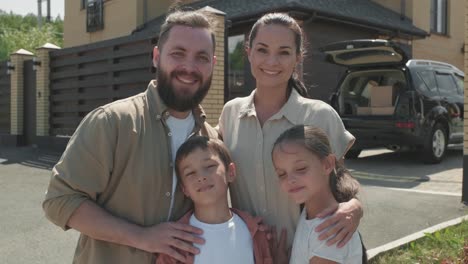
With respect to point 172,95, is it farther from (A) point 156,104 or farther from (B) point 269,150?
(B) point 269,150

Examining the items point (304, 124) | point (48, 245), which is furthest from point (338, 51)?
point (304, 124)

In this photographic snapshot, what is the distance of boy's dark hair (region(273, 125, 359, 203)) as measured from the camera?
216cm

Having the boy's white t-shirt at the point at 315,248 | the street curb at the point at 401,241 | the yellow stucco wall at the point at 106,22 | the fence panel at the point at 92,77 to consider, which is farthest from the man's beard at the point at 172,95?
the yellow stucco wall at the point at 106,22

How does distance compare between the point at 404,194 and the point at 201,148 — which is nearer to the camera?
the point at 201,148

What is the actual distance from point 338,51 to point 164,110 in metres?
7.09

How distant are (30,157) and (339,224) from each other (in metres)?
10.8

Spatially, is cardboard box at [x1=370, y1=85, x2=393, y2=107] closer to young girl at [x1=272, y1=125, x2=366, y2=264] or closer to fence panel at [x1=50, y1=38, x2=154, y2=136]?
fence panel at [x1=50, y1=38, x2=154, y2=136]

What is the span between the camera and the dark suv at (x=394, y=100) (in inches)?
346

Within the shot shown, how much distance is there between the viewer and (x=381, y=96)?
365 inches

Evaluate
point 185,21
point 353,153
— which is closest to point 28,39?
point 353,153

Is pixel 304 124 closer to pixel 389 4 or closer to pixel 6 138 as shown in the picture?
pixel 6 138

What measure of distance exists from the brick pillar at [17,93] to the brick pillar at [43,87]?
1367 mm

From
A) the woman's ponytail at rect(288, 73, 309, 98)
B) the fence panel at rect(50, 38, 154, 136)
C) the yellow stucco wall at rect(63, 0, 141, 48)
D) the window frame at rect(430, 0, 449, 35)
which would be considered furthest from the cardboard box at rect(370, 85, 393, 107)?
the yellow stucco wall at rect(63, 0, 141, 48)

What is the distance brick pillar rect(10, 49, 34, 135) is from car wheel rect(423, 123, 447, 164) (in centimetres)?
1066
